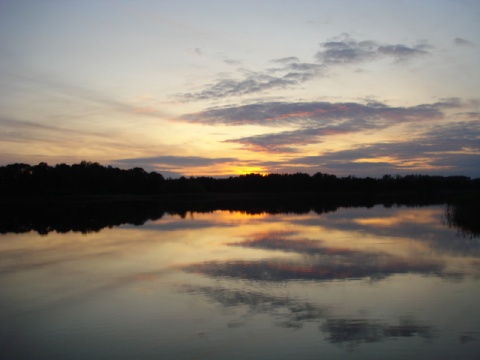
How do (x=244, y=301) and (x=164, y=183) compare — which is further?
(x=164, y=183)

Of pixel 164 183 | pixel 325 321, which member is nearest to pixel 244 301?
pixel 325 321

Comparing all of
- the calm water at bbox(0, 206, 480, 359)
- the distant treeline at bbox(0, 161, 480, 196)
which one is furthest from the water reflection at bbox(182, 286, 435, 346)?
the distant treeline at bbox(0, 161, 480, 196)

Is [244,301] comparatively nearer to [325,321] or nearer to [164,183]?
[325,321]

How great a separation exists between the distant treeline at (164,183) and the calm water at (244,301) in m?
53.4

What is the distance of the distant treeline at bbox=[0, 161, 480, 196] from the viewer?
64.8 m

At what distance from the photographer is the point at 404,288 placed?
9086 mm

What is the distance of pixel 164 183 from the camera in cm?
7662

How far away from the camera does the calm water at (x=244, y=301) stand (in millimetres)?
6125

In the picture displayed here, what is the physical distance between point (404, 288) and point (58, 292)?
6963mm

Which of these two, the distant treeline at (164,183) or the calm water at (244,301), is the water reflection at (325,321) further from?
the distant treeline at (164,183)

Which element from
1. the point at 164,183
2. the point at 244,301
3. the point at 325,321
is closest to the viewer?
the point at 325,321

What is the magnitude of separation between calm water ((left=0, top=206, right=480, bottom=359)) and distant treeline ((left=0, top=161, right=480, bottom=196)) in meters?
53.4

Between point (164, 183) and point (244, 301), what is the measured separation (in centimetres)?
6959

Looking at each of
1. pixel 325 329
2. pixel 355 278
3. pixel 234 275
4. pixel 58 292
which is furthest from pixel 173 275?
pixel 325 329
